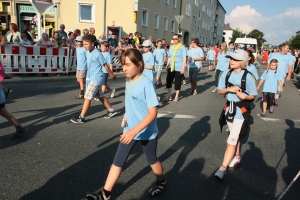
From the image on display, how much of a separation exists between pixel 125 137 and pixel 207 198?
1.29m

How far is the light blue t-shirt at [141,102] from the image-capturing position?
8.02 feet

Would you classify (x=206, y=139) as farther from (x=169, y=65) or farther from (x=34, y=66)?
(x=34, y=66)

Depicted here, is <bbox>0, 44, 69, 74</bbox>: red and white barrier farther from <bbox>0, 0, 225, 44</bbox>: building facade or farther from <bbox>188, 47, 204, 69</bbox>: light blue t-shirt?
<bbox>0, 0, 225, 44</bbox>: building facade

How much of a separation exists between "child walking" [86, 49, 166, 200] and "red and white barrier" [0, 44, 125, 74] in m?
8.50

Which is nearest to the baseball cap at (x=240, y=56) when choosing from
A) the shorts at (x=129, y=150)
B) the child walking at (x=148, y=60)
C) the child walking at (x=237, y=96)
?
the child walking at (x=237, y=96)

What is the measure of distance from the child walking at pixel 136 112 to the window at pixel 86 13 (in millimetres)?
21683

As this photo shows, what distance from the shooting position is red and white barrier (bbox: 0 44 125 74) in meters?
9.46

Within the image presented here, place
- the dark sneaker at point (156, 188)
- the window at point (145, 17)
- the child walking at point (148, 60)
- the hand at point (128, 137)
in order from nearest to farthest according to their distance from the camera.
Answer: the hand at point (128, 137) < the dark sneaker at point (156, 188) < the child walking at point (148, 60) < the window at point (145, 17)

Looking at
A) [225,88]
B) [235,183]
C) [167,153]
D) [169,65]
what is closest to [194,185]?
[235,183]

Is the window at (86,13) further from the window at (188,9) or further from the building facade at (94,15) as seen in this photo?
the window at (188,9)

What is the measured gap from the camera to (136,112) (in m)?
2.58

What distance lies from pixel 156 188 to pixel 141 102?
1053mm

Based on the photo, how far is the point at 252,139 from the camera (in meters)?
4.95

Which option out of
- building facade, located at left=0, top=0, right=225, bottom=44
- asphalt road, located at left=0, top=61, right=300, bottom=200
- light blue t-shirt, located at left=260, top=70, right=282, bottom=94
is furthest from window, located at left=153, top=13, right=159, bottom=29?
asphalt road, located at left=0, top=61, right=300, bottom=200
